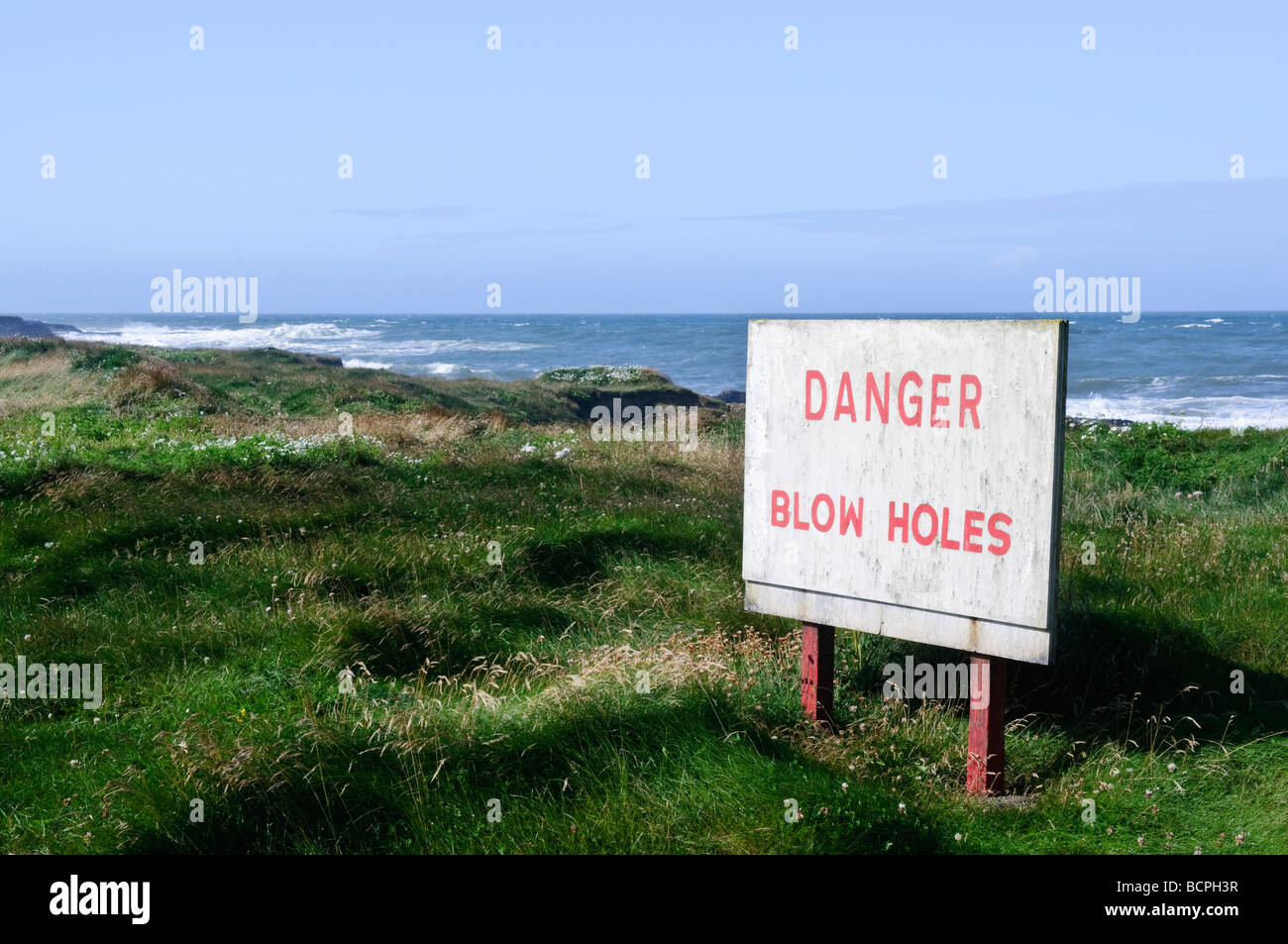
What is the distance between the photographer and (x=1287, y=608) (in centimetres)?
642

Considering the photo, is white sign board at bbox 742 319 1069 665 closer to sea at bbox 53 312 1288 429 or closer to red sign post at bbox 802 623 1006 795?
red sign post at bbox 802 623 1006 795

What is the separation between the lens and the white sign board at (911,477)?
439cm

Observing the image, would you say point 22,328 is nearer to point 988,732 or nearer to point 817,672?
point 817,672

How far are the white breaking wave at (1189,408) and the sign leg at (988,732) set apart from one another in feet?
91.0

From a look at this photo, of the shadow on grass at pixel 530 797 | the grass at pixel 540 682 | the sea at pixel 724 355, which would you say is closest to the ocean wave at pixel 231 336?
the sea at pixel 724 355

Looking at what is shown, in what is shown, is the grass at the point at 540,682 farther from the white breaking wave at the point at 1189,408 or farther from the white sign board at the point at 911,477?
the white breaking wave at the point at 1189,408

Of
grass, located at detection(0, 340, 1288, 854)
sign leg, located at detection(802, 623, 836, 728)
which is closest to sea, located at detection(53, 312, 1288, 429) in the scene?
grass, located at detection(0, 340, 1288, 854)

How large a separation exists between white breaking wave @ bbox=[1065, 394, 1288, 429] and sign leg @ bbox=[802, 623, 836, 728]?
2756cm

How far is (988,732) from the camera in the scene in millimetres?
4527

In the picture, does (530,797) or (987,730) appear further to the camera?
(987,730)

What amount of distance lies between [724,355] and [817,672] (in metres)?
63.7

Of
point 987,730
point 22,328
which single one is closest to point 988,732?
point 987,730

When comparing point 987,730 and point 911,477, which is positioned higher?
point 911,477

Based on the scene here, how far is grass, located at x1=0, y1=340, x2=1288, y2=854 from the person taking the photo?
13.2 feet
